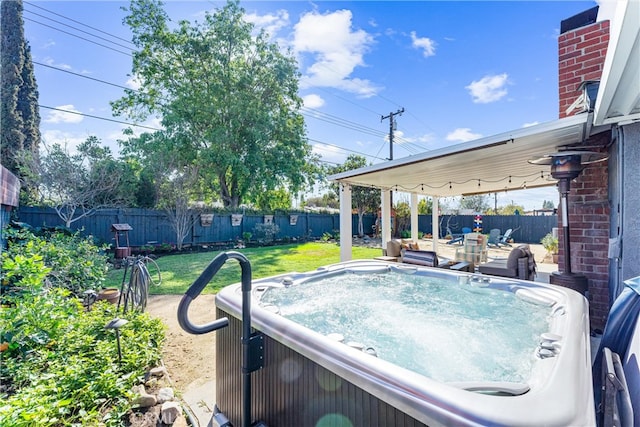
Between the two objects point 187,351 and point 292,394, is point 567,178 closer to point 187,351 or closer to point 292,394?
point 292,394

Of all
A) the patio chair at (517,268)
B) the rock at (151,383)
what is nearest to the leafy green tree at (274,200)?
the patio chair at (517,268)

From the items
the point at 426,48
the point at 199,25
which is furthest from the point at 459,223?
the point at 199,25

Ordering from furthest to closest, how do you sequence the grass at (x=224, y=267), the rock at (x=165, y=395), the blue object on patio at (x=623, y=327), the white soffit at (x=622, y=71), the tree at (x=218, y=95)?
1. the tree at (x=218, y=95)
2. the grass at (x=224, y=267)
3. the rock at (x=165, y=395)
4. the blue object on patio at (x=623, y=327)
5. the white soffit at (x=622, y=71)

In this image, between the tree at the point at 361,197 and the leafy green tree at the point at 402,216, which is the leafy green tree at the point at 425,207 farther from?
the tree at the point at 361,197

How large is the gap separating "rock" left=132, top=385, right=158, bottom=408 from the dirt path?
0.43 meters

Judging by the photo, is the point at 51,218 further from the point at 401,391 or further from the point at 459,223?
the point at 459,223

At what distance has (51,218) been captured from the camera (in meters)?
9.20

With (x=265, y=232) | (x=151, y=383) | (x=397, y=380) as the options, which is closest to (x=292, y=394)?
A: (x=397, y=380)

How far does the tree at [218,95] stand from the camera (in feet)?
43.5

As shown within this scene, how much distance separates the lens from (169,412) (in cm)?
218

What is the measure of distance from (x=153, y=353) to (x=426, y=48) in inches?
328

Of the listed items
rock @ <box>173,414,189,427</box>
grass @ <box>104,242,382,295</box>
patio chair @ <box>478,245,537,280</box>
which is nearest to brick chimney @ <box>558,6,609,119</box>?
patio chair @ <box>478,245,537,280</box>

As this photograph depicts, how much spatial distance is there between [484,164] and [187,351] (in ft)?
19.5

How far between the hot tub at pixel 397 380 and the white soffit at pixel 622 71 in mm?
1641
